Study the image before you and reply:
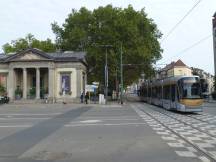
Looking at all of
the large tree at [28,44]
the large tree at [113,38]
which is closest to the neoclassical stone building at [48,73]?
the large tree at [113,38]

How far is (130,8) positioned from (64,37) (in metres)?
13.7

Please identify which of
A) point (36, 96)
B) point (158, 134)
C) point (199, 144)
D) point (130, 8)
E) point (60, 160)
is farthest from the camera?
point (130, 8)

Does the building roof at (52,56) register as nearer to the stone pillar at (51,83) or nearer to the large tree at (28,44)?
the stone pillar at (51,83)

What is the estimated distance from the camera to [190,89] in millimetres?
34375

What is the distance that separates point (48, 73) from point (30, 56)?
3.85 meters

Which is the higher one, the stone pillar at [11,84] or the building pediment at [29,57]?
the building pediment at [29,57]

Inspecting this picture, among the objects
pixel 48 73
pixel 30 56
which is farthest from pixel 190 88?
pixel 30 56

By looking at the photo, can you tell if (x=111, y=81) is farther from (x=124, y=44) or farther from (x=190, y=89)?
(x=190, y=89)

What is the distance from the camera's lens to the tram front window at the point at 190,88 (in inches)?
1342

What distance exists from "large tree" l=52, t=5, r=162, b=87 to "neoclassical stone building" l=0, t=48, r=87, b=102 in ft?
22.6

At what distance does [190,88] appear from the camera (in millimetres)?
34438

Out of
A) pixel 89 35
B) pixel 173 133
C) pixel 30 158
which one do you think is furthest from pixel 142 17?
pixel 30 158

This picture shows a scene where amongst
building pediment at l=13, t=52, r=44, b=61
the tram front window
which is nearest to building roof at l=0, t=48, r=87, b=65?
building pediment at l=13, t=52, r=44, b=61

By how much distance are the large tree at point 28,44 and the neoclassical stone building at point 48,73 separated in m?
21.9
